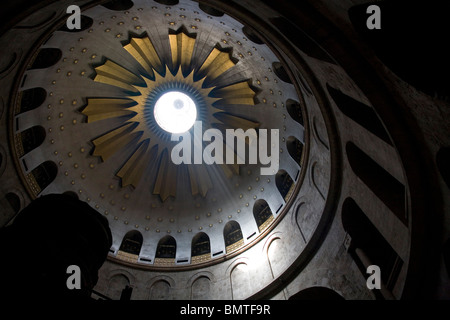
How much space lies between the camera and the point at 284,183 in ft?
48.3

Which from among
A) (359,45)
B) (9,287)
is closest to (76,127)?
(9,287)

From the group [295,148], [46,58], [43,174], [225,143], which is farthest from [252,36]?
[43,174]

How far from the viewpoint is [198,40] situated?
1442cm

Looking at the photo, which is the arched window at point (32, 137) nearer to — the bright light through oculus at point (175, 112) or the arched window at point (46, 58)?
the arched window at point (46, 58)

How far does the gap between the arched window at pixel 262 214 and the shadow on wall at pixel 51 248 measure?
8404 mm

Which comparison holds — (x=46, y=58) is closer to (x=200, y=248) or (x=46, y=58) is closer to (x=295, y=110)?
(x=295, y=110)

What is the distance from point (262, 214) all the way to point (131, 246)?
7166 mm

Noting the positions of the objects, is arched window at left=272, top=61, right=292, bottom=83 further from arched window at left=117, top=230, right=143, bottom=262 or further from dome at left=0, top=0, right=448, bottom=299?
arched window at left=117, top=230, right=143, bottom=262

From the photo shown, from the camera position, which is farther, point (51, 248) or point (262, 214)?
point (262, 214)

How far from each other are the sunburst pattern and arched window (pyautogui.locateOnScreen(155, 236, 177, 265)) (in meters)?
2.57

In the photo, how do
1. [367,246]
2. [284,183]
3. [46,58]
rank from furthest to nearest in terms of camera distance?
[284,183], [46,58], [367,246]
